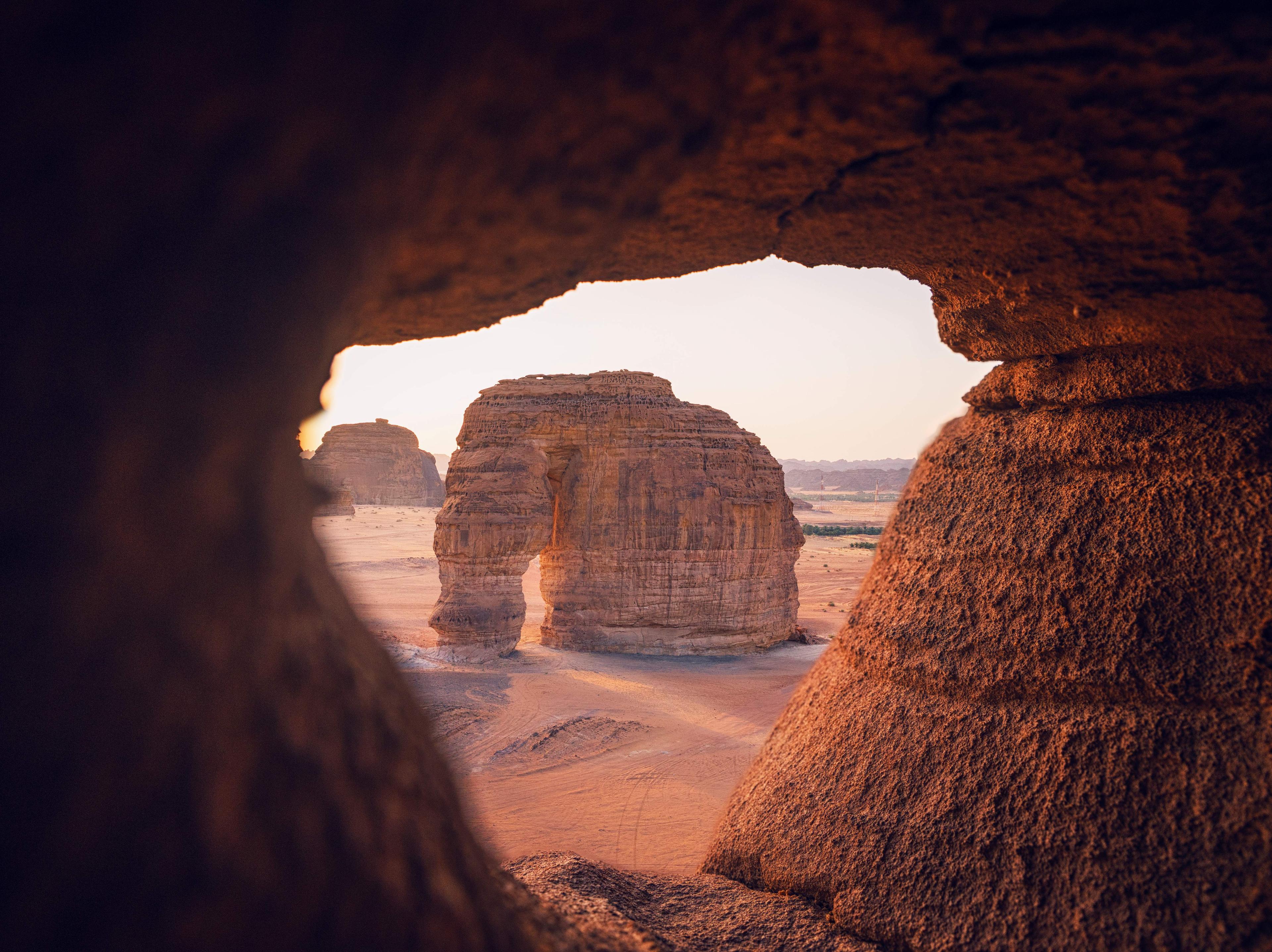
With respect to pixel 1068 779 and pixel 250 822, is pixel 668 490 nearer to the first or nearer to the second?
pixel 1068 779

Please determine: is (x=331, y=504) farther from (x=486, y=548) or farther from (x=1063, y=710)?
(x=486, y=548)

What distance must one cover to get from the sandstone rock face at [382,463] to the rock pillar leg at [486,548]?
36.5m

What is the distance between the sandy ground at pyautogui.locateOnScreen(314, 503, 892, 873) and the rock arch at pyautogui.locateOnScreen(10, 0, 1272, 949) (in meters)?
0.49

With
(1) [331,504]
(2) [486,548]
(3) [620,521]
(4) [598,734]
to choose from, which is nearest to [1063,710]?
(1) [331,504]

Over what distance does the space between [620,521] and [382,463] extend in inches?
1604

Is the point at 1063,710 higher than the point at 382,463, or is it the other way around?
the point at 382,463

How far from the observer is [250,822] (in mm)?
1008

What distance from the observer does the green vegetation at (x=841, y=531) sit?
149ft

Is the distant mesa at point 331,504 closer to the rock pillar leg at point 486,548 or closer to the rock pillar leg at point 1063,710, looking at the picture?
the rock pillar leg at point 1063,710

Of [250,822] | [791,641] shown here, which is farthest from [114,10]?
[791,641]

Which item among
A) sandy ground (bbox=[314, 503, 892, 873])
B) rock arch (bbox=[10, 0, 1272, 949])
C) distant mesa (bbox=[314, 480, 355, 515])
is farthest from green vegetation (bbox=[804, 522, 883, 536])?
distant mesa (bbox=[314, 480, 355, 515])

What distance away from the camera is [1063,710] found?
2.70 m

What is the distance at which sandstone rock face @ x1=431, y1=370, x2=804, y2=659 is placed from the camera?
13250 mm

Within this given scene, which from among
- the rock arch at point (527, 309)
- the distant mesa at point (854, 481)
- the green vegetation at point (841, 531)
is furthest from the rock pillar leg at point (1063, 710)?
the distant mesa at point (854, 481)
